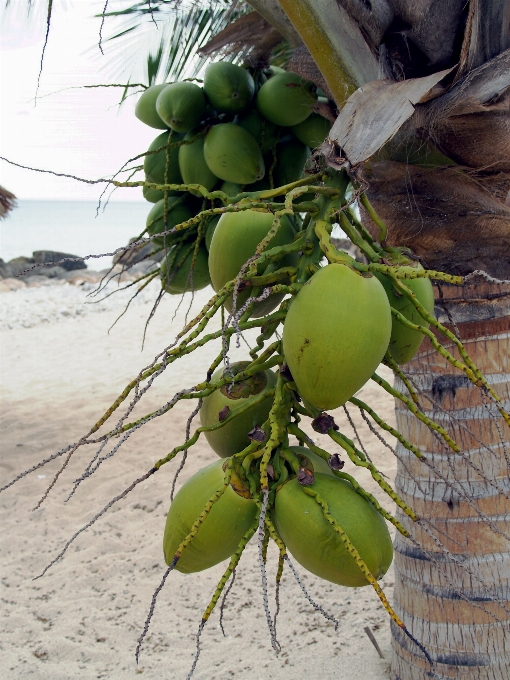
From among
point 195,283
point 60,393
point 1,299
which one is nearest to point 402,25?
point 195,283

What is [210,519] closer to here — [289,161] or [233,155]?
[233,155]

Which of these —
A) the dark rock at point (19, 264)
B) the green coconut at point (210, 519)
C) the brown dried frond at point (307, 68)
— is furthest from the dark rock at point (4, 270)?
the green coconut at point (210, 519)

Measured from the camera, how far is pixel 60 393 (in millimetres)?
7391

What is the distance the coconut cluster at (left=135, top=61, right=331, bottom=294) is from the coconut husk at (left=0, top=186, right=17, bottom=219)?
5279 millimetres

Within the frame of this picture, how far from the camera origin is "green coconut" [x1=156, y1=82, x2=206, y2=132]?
171 centimetres

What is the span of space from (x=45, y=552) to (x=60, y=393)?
3463mm

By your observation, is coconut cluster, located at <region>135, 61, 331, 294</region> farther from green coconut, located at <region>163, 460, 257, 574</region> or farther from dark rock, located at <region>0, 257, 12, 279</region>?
dark rock, located at <region>0, 257, 12, 279</region>

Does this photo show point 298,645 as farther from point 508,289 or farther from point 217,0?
point 217,0

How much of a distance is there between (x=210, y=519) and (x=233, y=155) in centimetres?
97

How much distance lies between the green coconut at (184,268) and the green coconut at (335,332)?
0.81 meters

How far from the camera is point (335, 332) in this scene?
86cm

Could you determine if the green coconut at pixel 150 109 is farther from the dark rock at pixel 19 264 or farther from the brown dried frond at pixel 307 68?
the dark rock at pixel 19 264

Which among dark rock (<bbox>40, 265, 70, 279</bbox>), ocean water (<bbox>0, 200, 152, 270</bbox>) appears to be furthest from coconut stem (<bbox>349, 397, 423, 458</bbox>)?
ocean water (<bbox>0, 200, 152, 270</bbox>)

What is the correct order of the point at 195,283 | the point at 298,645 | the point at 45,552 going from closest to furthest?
the point at 195,283, the point at 298,645, the point at 45,552
